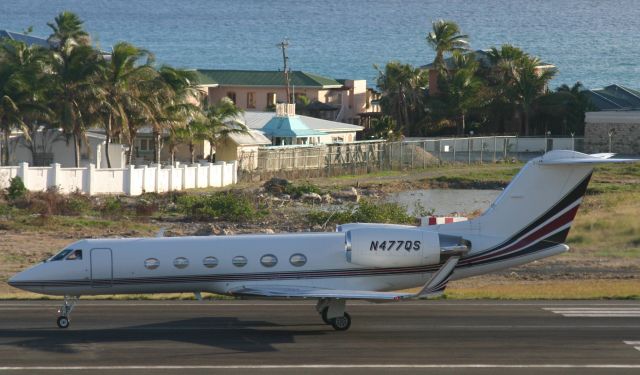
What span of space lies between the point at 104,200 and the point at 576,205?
1324 inches

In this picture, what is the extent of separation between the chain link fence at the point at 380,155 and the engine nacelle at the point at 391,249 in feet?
144

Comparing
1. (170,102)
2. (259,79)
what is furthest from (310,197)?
(259,79)

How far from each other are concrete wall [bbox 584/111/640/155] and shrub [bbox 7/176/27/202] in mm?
46782

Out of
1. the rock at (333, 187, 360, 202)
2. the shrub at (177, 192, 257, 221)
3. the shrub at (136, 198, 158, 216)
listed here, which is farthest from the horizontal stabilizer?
the rock at (333, 187, 360, 202)

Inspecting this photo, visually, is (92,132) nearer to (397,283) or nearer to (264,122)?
(264,122)

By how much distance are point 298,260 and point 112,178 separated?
112 ft

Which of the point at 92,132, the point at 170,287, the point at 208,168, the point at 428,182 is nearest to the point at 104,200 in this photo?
the point at 208,168

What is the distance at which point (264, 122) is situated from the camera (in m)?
85.7

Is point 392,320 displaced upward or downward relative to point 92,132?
downward

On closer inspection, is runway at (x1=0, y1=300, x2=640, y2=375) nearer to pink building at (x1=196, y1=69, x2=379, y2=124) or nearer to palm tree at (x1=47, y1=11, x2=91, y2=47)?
palm tree at (x1=47, y1=11, x2=91, y2=47)

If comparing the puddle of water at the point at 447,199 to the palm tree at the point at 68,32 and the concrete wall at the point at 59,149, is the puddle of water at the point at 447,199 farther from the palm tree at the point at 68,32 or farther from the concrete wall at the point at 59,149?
the palm tree at the point at 68,32

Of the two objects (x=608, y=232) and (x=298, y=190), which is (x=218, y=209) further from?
(x=608, y=232)

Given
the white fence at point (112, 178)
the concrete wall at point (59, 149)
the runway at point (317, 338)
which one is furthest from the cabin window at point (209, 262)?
the concrete wall at point (59, 149)

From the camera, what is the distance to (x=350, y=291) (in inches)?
1053
